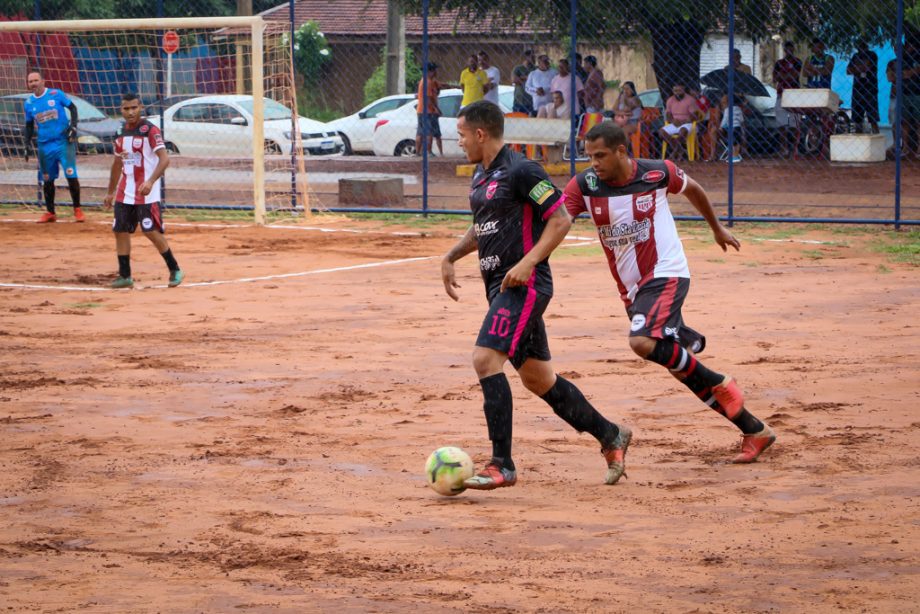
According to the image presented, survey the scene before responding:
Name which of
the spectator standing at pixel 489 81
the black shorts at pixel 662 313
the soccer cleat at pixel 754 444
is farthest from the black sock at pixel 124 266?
the spectator standing at pixel 489 81

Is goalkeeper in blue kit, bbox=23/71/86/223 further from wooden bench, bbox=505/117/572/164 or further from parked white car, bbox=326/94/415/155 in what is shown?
parked white car, bbox=326/94/415/155

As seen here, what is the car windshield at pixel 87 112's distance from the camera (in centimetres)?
2680

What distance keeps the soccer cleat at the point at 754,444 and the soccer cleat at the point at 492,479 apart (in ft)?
4.10

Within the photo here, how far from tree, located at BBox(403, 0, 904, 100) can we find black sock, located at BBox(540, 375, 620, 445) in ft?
52.0

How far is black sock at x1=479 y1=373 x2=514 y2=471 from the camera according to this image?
6.66 meters

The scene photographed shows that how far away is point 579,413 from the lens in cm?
688

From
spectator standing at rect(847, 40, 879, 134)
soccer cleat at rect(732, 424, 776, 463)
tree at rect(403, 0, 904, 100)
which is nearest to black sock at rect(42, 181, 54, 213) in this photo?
tree at rect(403, 0, 904, 100)

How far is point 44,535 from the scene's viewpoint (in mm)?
6000

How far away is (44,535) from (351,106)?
1412 inches

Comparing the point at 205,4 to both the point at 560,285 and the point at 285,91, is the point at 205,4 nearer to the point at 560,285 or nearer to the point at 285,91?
the point at 285,91

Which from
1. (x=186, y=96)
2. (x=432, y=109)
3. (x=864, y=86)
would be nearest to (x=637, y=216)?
(x=186, y=96)

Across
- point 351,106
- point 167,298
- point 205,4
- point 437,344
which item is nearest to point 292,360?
point 437,344

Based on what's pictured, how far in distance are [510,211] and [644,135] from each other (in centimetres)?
1723

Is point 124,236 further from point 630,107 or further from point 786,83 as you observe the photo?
point 786,83
